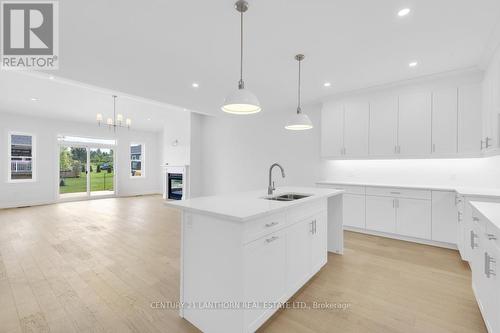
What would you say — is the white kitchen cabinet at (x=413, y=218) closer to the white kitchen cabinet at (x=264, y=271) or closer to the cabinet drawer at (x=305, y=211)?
the cabinet drawer at (x=305, y=211)

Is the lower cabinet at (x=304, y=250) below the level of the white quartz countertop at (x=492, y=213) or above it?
below

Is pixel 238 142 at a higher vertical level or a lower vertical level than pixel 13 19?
lower

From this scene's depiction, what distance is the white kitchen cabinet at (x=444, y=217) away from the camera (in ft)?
11.0

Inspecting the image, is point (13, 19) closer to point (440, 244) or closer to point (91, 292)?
point (91, 292)

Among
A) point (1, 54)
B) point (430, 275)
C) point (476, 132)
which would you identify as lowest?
point (430, 275)

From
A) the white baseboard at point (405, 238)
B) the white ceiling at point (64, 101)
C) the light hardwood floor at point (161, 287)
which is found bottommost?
the light hardwood floor at point (161, 287)

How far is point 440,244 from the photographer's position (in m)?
3.50

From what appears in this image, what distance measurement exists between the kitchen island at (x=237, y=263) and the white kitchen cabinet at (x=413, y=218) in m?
2.61

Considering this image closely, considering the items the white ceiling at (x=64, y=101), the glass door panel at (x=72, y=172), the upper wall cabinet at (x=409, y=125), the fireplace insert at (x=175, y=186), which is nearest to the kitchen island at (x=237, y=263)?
the upper wall cabinet at (x=409, y=125)

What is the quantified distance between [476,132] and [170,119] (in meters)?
7.77

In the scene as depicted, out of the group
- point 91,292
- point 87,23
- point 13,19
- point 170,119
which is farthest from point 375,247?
point 170,119

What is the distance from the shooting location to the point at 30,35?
98.0 inches

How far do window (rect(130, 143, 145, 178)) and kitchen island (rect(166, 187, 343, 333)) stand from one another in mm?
8581

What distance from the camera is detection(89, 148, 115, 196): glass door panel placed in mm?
8250
